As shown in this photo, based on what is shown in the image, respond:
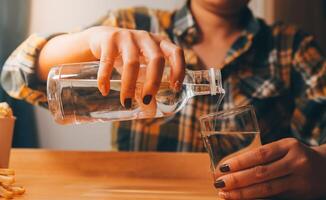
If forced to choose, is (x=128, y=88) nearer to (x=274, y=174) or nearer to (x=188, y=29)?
(x=274, y=174)

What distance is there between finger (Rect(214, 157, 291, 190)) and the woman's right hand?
0.42ft

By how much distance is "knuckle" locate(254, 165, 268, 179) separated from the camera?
0.45 m

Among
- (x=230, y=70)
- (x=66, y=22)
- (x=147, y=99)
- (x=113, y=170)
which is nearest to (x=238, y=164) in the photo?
(x=147, y=99)

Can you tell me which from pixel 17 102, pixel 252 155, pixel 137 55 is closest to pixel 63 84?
pixel 137 55

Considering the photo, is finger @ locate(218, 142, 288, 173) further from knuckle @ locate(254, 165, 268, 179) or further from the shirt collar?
the shirt collar

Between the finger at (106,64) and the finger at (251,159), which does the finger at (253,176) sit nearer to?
the finger at (251,159)

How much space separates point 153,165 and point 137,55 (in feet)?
0.68

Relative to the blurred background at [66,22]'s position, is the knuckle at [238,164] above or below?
above

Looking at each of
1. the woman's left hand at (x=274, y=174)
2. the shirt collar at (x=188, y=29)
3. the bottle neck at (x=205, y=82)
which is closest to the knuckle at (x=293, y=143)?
the woman's left hand at (x=274, y=174)

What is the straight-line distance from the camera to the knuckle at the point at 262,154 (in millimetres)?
451

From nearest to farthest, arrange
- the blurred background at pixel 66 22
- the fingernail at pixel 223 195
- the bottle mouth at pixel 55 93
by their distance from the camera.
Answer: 1. the fingernail at pixel 223 195
2. the bottle mouth at pixel 55 93
3. the blurred background at pixel 66 22

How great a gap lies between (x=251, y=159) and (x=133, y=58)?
0.18 meters

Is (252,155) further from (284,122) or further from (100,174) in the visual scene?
(284,122)

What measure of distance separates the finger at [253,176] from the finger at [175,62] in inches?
5.2
